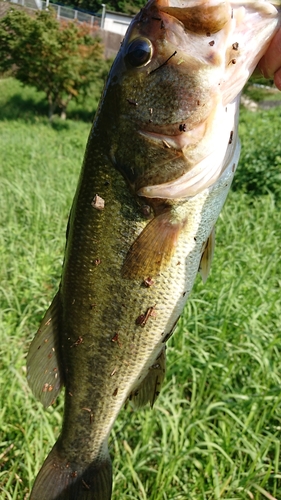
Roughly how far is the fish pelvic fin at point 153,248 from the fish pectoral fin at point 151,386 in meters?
0.38

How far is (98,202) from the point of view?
1.36 m

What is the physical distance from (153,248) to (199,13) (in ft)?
2.26

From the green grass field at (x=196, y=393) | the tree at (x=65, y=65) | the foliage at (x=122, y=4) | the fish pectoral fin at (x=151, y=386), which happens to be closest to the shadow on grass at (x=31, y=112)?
the tree at (x=65, y=65)

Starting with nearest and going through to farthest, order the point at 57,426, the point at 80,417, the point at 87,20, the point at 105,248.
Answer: the point at 105,248, the point at 80,417, the point at 57,426, the point at 87,20

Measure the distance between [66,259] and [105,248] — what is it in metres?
0.18

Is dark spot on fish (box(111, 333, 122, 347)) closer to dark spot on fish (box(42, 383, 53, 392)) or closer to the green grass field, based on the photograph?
dark spot on fish (box(42, 383, 53, 392))

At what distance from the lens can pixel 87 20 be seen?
69.8ft

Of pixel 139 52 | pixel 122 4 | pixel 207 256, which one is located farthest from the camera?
pixel 122 4

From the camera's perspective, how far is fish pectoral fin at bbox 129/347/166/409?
1.60 metres

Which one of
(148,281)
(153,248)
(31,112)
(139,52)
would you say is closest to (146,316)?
(148,281)

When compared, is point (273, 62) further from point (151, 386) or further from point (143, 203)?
point (151, 386)

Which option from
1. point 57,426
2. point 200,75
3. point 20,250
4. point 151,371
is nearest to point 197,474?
point 57,426

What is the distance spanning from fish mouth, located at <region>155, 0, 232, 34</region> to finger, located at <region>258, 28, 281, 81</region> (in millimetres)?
173

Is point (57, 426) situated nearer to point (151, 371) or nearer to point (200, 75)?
point (151, 371)
